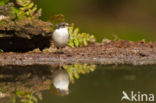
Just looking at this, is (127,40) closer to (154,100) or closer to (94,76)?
(94,76)

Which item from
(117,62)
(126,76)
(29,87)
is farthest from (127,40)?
(29,87)

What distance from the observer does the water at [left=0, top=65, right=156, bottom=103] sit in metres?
3.60

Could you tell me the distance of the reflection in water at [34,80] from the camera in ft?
12.3

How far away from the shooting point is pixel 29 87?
4273mm

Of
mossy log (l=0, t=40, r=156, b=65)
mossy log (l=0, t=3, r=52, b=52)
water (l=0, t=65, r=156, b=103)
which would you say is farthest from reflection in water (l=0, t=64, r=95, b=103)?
mossy log (l=0, t=3, r=52, b=52)

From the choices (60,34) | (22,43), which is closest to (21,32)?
(22,43)

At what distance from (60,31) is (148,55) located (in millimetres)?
1800

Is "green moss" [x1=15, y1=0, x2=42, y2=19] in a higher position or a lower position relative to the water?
higher

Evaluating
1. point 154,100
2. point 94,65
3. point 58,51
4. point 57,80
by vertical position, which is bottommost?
point 154,100

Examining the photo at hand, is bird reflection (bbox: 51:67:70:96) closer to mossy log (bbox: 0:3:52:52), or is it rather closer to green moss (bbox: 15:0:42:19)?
mossy log (bbox: 0:3:52:52)

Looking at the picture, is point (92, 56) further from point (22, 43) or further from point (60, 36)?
point (22, 43)

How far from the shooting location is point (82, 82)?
452 centimetres

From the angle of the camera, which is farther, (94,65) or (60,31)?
(60,31)

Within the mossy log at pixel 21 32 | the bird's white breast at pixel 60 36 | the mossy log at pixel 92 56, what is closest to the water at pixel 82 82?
the mossy log at pixel 92 56
